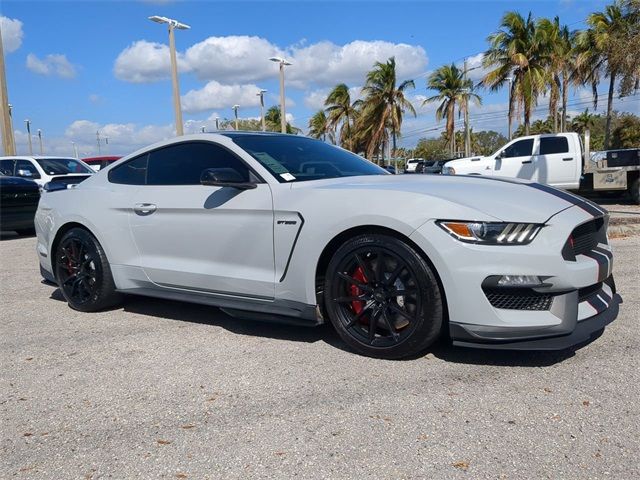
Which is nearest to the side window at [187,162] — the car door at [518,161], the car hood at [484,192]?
the car hood at [484,192]

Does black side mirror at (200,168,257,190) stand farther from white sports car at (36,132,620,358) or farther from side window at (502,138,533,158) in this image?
side window at (502,138,533,158)

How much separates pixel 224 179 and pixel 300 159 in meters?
0.74

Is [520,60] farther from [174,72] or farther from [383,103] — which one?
[174,72]

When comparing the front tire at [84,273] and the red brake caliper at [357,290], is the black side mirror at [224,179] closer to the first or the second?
the red brake caliper at [357,290]

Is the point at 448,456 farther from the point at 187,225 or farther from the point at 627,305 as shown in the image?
the point at 627,305

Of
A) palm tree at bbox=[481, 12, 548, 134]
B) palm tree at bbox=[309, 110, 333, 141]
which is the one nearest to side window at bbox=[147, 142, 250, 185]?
palm tree at bbox=[481, 12, 548, 134]

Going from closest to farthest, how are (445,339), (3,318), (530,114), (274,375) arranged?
(274,375) < (445,339) < (3,318) < (530,114)

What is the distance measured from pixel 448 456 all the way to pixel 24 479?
1772 millimetres

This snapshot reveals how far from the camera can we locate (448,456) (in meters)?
2.32

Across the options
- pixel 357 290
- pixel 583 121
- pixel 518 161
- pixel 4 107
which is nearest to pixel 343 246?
pixel 357 290

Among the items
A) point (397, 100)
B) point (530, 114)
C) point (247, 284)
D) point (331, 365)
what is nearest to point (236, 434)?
point (331, 365)

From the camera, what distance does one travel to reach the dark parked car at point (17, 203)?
34.0 ft

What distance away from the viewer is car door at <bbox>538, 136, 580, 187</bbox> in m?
14.3

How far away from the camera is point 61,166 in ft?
48.4
